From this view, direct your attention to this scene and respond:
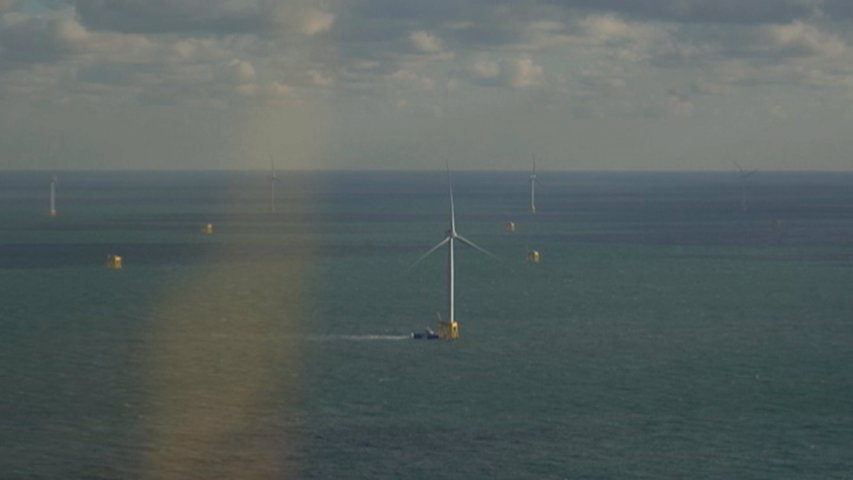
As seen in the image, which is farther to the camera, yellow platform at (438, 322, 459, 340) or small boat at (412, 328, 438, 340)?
yellow platform at (438, 322, 459, 340)

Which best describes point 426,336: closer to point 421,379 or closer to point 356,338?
point 356,338

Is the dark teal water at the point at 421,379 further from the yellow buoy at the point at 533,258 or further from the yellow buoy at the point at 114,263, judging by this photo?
the yellow buoy at the point at 533,258

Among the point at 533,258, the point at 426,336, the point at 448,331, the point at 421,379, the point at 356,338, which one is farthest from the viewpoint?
the point at 533,258

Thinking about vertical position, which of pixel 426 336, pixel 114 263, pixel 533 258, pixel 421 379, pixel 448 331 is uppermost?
pixel 114 263

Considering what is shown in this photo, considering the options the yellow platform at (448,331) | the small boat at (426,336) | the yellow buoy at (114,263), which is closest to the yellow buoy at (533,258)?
the yellow buoy at (114,263)

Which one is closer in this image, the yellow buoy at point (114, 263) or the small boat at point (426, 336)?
the small boat at point (426, 336)

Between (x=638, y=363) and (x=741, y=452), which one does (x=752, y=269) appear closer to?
(x=638, y=363)

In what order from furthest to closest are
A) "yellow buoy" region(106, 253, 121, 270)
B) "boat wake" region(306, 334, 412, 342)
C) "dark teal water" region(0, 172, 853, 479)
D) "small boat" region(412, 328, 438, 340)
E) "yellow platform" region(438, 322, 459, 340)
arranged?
"yellow buoy" region(106, 253, 121, 270) → "boat wake" region(306, 334, 412, 342) → "yellow platform" region(438, 322, 459, 340) → "small boat" region(412, 328, 438, 340) → "dark teal water" region(0, 172, 853, 479)

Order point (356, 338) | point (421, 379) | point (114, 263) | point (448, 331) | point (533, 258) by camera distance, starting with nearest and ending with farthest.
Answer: point (421, 379) < point (448, 331) < point (356, 338) < point (114, 263) < point (533, 258)

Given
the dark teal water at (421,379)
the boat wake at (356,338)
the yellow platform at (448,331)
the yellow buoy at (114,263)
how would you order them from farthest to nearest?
the yellow buoy at (114,263) < the boat wake at (356,338) < the yellow platform at (448,331) < the dark teal water at (421,379)

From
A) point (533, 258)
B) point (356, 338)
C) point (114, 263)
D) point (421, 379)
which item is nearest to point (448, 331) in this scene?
point (356, 338)

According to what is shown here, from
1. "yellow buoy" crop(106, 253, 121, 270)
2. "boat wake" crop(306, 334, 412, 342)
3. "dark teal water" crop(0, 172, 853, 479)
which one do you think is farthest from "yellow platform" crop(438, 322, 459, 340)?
"yellow buoy" crop(106, 253, 121, 270)

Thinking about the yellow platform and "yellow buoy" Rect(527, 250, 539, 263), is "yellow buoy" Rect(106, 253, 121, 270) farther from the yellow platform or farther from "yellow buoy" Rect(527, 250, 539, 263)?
the yellow platform

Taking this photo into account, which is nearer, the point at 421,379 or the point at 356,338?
the point at 421,379
